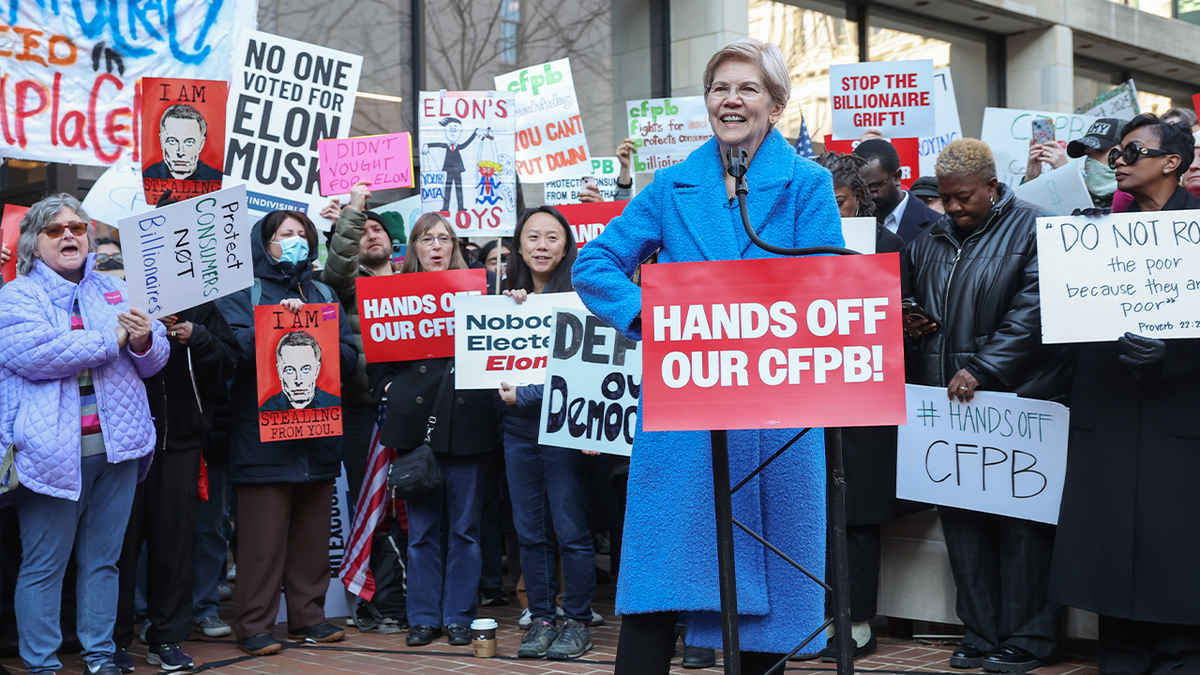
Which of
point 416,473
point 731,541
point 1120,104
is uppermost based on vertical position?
point 1120,104

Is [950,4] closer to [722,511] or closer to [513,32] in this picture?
[513,32]

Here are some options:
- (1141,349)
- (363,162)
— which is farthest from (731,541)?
(363,162)

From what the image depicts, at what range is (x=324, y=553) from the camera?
6.35 meters

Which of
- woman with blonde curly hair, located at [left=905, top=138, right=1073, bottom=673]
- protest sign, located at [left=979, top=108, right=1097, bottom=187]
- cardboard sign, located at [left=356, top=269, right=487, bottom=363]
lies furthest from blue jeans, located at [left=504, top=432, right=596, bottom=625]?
protest sign, located at [left=979, top=108, right=1097, bottom=187]

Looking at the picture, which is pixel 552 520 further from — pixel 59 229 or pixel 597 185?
pixel 597 185

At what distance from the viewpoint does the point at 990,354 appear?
5.27 meters

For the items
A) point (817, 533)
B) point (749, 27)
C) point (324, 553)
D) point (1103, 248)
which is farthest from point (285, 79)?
point (749, 27)

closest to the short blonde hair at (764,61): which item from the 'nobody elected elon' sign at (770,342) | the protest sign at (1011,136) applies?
the 'nobody elected elon' sign at (770,342)

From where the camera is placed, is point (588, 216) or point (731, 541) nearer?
point (731, 541)

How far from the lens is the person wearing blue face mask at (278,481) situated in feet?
19.9

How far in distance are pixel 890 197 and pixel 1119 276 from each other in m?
2.65

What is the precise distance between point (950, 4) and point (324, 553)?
39.7ft

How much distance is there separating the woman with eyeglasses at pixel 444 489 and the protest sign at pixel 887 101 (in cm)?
398

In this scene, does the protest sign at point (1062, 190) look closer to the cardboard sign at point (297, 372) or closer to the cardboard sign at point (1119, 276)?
the cardboard sign at point (1119, 276)
